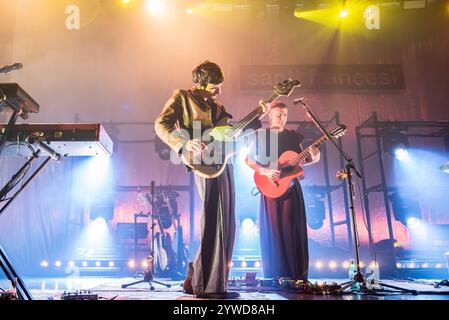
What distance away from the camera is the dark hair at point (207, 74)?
3074 mm

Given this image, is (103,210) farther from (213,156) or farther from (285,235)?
(213,156)

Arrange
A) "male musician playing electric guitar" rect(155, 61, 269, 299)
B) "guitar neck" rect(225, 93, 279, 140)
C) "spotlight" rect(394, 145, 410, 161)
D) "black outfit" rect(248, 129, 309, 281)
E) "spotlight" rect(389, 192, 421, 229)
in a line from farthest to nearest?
"spotlight" rect(394, 145, 410, 161) → "spotlight" rect(389, 192, 421, 229) → "black outfit" rect(248, 129, 309, 281) → "guitar neck" rect(225, 93, 279, 140) → "male musician playing electric guitar" rect(155, 61, 269, 299)

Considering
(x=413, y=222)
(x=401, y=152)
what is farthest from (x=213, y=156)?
(x=413, y=222)

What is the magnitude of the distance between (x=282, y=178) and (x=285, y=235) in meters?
0.67

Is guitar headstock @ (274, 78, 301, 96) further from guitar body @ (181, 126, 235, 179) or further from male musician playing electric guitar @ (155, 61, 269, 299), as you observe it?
guitar body @ (181, 126, 235, 179)

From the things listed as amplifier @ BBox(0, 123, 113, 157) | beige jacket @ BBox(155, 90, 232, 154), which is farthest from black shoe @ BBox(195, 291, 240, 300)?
amplifier @ BBox(0, 123, 113, 157)

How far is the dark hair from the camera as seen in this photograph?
3.07m

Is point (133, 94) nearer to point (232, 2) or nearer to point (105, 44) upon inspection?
point (105, 44)

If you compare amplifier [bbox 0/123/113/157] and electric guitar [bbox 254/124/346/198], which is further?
electric guitar [bbox 254/124/346/198]

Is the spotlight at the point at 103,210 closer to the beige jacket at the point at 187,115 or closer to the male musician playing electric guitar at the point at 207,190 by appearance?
the male musician playing electric guitar at the point at 207,190

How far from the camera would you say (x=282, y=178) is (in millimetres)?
4141

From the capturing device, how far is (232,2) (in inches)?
331

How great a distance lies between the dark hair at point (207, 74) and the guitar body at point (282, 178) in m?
1.55

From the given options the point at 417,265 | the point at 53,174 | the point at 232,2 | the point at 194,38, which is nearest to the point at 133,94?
the point at 194,38
